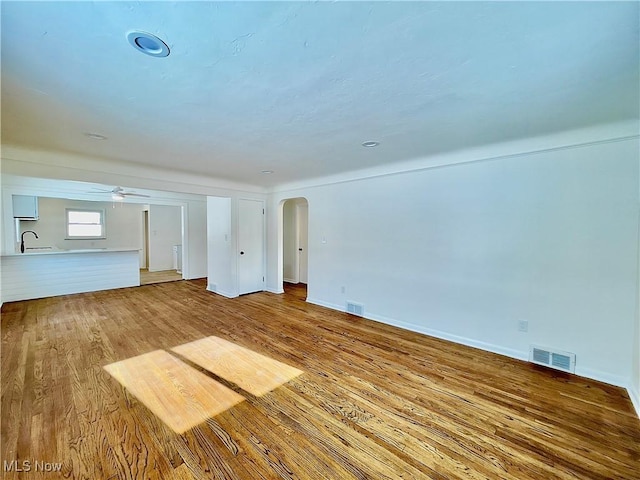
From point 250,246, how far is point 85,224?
5750 millimetres

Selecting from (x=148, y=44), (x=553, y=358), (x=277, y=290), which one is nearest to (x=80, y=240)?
(x=277, y=290)

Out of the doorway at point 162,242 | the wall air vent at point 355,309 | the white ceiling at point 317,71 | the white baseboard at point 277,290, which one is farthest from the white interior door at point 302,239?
the doorway at point 162,242

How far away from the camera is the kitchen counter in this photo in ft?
16.7

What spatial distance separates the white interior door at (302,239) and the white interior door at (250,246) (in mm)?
1172

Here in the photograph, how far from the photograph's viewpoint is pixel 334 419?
1.99 metres

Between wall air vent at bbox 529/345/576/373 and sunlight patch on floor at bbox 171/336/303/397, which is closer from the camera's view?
sunlight patch on floor at bbox 171/336/303/397

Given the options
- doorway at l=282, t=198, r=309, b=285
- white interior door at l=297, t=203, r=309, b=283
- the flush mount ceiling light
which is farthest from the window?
the flush mount ceiling light

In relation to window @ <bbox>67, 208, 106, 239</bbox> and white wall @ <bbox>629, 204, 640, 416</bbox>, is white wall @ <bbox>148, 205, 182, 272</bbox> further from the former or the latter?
white wall @ <bbox>629, 204, 640, 416</bbox>

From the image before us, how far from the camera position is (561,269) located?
2.71 metres

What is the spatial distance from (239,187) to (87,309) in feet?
11.5

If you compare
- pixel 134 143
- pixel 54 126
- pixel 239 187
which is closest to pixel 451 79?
pixel 134 143

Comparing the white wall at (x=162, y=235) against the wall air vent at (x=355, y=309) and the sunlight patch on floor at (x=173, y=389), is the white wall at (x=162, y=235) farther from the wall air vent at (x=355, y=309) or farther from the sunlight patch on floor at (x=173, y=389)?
the wall air vent at (x=355, y=309)
